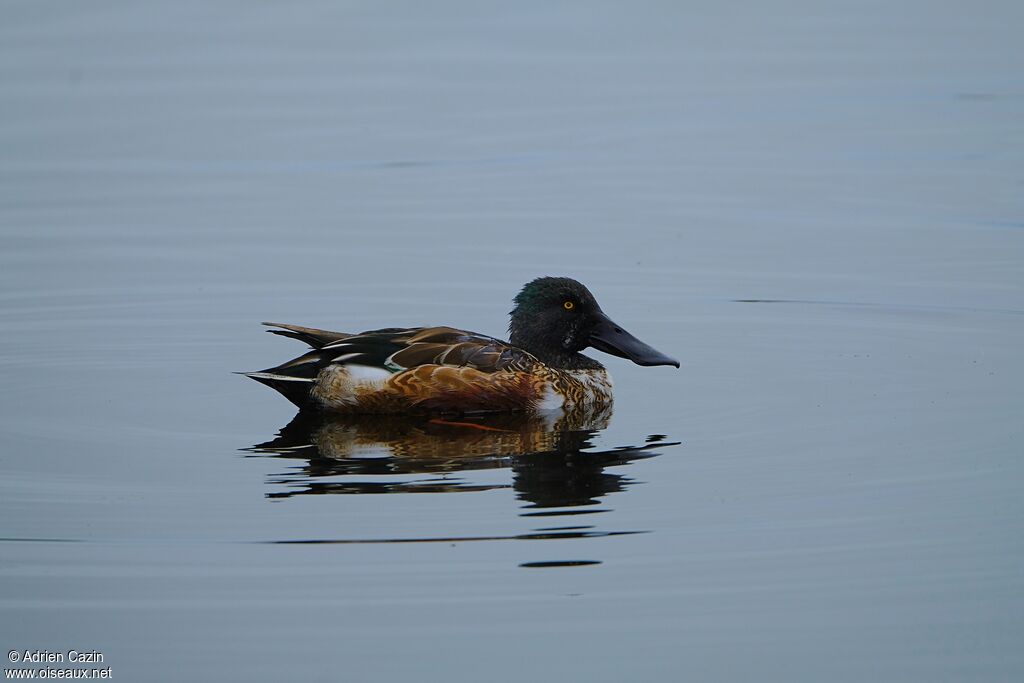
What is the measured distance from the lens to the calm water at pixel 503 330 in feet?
23.8

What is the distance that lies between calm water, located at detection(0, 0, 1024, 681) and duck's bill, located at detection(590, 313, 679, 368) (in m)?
0.24

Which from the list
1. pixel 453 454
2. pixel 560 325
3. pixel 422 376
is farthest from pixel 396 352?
pixel 560 325

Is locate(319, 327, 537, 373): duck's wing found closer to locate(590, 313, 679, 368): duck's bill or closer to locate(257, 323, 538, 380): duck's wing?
locate(257, 323, 538, 380): duck's wing

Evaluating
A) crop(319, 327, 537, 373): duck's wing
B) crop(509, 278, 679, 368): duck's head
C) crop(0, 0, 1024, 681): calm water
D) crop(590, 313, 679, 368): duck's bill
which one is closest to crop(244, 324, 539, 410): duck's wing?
crop(319, 327, 537, 373): duck's wing

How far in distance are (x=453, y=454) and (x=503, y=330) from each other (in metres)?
3.13

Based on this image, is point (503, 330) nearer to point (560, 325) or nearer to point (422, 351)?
point (560, 325)

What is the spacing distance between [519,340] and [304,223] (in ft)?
16.3

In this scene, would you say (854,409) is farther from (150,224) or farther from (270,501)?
(150,224)

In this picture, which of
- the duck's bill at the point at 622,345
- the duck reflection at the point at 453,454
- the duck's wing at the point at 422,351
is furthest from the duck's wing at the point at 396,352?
the duck's bill at the point at 622,345

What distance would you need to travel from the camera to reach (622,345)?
38.2 ft

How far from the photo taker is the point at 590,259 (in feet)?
48.5

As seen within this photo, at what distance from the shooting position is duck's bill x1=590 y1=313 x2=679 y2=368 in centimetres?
1145

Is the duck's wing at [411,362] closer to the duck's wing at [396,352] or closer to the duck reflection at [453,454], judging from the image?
the duck's wing at [396,352]

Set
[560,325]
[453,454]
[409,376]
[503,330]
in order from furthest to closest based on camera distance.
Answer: [503,330] → [560,325] → [409,376] → [453,454]
